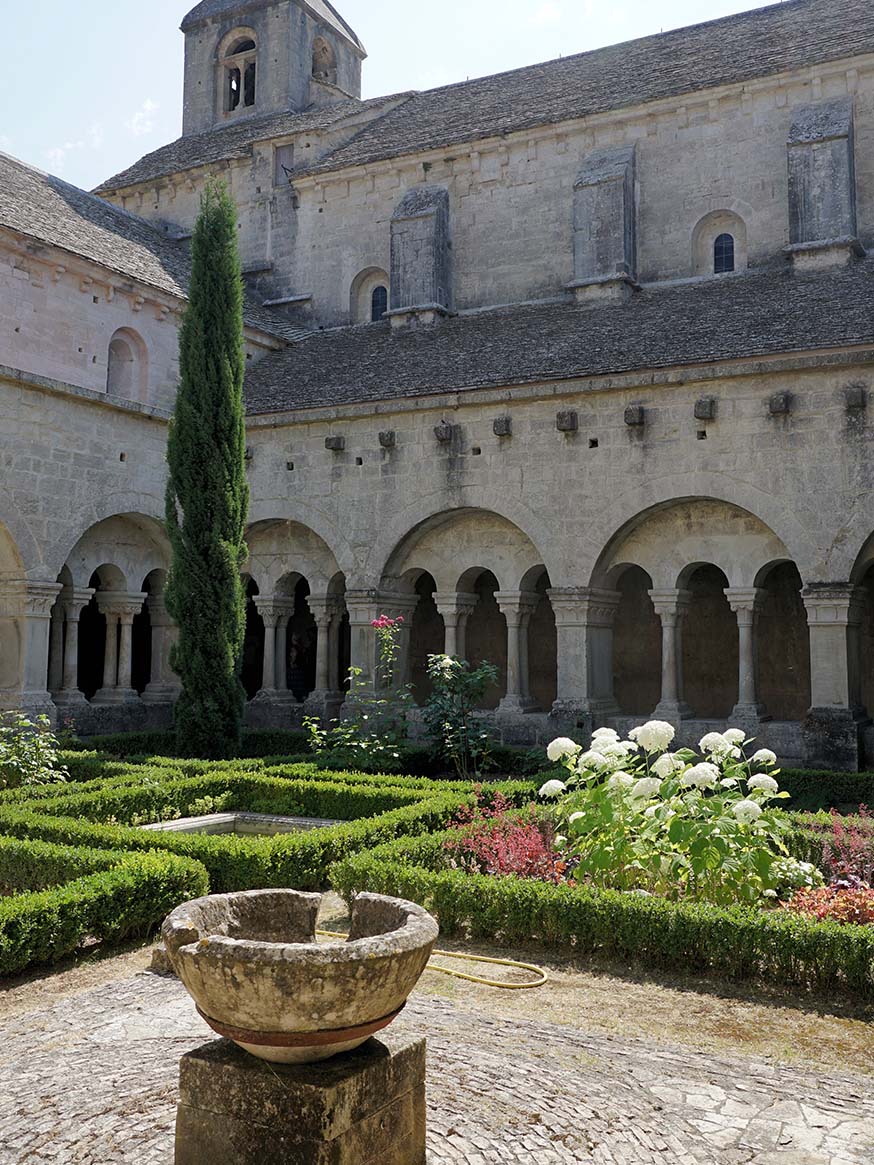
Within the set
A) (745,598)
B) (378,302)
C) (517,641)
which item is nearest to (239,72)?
(378,302)

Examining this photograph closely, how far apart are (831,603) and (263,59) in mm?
19865

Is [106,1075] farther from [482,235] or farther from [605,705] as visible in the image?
[482,235]

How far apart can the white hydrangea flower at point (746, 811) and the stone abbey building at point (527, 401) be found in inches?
271

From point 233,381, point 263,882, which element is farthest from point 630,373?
point 263,882

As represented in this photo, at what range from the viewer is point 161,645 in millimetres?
17734

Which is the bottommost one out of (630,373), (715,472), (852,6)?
(715,472)

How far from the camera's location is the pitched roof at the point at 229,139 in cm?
2277

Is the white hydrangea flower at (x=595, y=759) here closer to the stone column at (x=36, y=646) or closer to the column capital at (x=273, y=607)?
the stone column at (x=36, y=646)

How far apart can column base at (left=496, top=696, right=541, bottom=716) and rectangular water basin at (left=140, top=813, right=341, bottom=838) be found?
524cm

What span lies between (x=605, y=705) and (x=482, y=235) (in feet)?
32.6

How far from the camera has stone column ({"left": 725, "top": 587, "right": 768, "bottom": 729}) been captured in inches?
546

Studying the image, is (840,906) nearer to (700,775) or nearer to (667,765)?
(700,775)

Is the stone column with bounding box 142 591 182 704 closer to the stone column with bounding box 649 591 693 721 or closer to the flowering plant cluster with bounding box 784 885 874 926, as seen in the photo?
the stone column with bounding box 649 591 693 721

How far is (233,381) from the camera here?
1475cm
